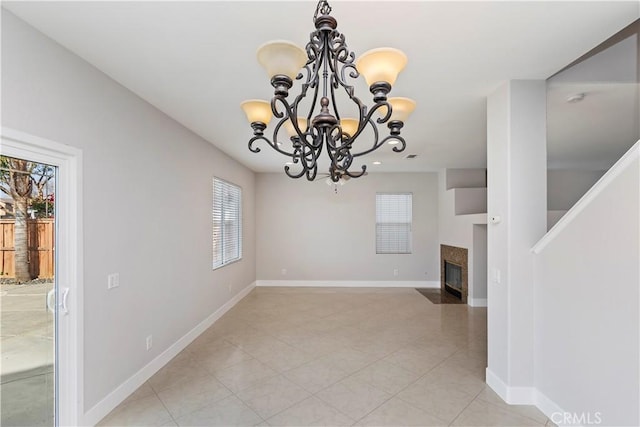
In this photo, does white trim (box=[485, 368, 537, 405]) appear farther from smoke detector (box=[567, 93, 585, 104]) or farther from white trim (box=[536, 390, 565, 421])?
smoke detector (box=[567, 93, 585, 104])

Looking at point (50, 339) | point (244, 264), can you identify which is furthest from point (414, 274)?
point (50, 339)

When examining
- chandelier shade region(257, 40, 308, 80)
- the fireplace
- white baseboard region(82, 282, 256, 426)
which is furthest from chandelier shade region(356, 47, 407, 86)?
the fireplace

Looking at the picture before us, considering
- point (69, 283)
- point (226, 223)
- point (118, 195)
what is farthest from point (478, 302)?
point (69, 283)

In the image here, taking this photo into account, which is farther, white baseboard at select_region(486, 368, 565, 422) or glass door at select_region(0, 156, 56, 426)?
white baseboard at select_region(486, 368, 565, 422)

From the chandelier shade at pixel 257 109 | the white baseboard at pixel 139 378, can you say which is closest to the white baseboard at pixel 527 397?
the chandelier shade at pixel 257 109

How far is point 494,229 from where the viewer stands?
2672mm

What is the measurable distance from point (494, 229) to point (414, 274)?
4369mm

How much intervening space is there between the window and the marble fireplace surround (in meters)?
4.27

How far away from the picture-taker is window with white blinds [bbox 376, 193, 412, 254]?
6.89 meters

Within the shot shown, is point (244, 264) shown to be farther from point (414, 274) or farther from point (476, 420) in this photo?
point (476, 420)

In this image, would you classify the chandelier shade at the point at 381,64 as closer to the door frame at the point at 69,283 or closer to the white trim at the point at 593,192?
the white trim at the point at 593,192

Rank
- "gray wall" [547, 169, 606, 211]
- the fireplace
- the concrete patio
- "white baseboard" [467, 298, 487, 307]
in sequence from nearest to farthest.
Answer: the concrete patio → "gray wall" [547, 169, 606, 211] → "white baseboard" [467, 298, 487, 307] → the fireplace

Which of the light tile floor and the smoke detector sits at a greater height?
the smoke detector

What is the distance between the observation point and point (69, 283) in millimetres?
2084
